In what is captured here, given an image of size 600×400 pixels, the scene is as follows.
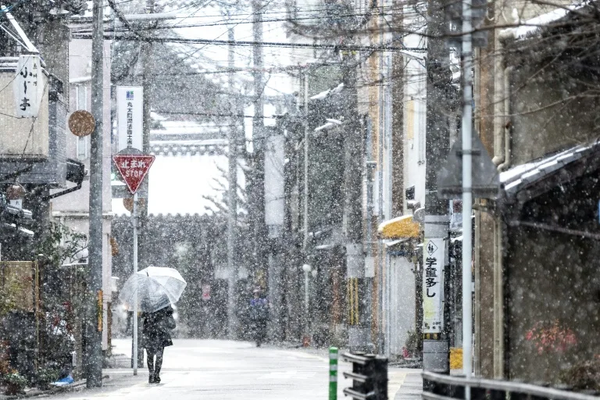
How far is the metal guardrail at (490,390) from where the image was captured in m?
8.02

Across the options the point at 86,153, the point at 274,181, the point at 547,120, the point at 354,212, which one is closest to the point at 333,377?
the point at 547,120

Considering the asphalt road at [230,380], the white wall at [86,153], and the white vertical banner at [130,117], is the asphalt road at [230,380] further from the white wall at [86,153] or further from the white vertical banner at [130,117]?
the white vertical banner at [130,117]

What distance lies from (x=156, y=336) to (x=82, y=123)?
156 inches

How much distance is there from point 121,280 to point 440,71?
3950 cm

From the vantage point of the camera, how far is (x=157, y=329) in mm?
23484

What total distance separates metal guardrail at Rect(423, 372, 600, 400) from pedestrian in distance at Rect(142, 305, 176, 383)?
12.6 metres

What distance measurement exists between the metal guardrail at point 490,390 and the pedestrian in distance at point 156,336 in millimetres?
12637

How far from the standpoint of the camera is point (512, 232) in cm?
1697

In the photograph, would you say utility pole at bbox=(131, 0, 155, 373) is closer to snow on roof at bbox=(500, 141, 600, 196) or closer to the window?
the window

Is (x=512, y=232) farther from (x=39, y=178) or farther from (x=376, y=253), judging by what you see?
(x=376, y=253)

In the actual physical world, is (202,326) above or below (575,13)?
below

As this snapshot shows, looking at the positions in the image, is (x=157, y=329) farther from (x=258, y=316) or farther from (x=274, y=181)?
(x=274, y=181)

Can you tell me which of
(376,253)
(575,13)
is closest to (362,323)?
(376,253)

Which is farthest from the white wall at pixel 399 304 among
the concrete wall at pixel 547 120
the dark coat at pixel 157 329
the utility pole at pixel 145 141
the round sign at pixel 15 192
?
the concrete wall at pixel 547 120
